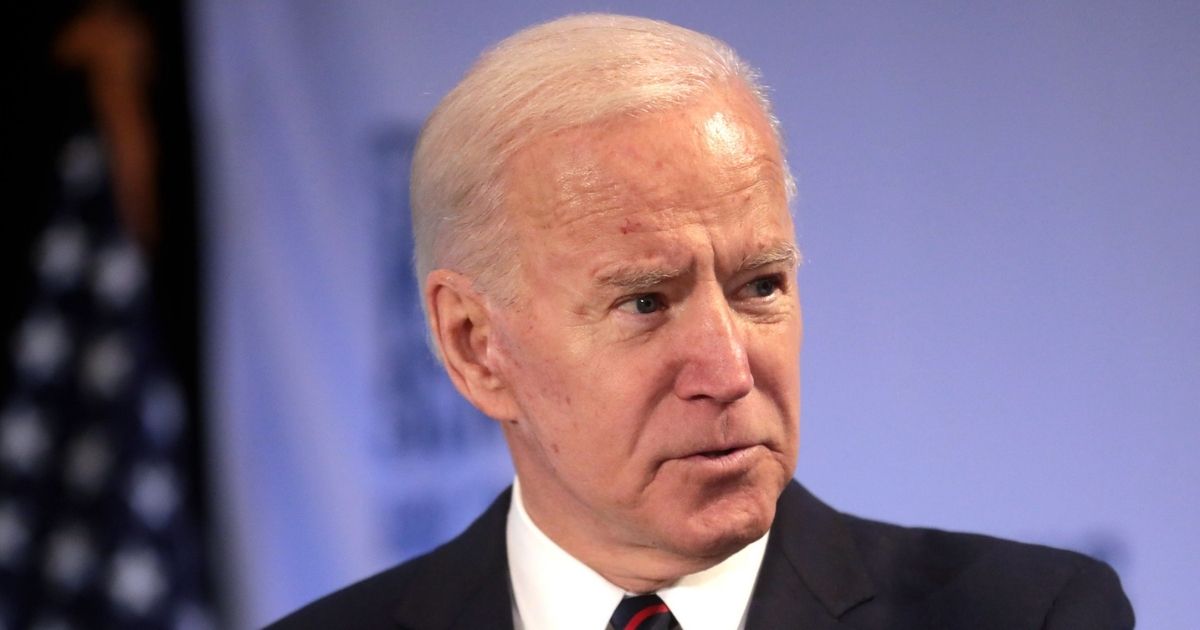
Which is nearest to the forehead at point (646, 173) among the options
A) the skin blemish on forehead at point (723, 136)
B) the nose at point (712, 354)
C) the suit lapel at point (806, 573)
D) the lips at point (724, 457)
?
the skin blemish on forehead at point (723, 136)

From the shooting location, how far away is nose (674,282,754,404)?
169 centimetres

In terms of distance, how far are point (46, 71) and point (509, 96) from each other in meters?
2.07

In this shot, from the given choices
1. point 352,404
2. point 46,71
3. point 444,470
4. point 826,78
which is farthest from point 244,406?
point 826,78

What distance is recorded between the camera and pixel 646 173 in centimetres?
174

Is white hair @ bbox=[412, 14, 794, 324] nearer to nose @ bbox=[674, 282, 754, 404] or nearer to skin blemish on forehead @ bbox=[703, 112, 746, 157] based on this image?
skin blemish on forehead @ bbox=[703, 112, 746, 157]

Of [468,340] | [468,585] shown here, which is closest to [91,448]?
[468,585]

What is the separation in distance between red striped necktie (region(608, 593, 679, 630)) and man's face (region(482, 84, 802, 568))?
117 millimetres

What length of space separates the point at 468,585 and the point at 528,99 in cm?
72

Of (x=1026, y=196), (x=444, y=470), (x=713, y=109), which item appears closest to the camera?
(x=713, y=109)

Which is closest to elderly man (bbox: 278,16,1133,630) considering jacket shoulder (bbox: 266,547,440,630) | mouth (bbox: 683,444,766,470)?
mouth (bbox: 683,444,766,470)

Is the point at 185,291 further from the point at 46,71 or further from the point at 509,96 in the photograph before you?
the point at 509,96

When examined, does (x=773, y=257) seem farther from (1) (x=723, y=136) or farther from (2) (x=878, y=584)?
(2) (x=878, y=584)

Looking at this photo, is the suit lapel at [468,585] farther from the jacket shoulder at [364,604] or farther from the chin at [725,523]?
the chin at [725,523]

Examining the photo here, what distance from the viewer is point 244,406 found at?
3.60 metres
